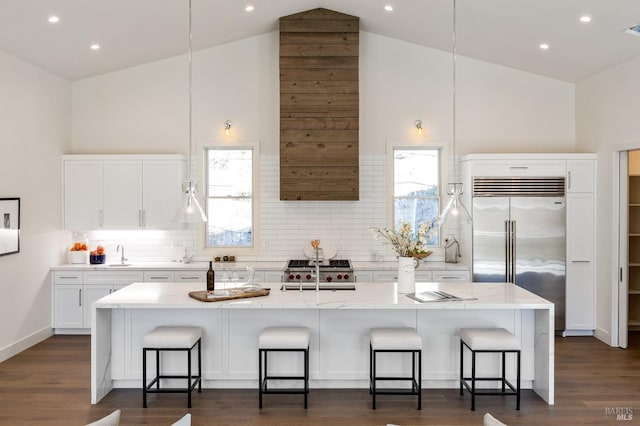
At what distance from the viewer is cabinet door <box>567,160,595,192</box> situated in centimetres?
712

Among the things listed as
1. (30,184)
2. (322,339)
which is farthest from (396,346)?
(30,184)

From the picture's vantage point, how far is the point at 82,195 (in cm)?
737

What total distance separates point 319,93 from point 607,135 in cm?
354

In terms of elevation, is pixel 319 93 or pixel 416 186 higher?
pixel 319 93

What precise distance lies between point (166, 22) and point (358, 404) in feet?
15.0

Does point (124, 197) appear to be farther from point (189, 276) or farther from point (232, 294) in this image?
point (232, 294)

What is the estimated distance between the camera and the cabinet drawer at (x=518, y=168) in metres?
7.16

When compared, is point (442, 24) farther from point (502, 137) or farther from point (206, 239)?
point (206, 239)

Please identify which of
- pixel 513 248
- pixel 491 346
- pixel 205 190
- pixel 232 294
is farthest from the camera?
pixel 205 190

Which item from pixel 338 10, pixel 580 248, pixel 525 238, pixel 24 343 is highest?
pixel 338 10

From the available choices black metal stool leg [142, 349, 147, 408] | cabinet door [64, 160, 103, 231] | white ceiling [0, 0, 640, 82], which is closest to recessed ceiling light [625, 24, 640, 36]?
white ceiling [0, 0, 640, 82]

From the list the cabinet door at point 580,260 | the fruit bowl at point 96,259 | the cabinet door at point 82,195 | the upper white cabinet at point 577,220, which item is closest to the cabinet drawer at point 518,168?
the upper white cabinet at point 577,220

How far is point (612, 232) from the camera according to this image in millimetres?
6699

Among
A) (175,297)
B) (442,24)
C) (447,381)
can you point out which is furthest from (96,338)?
(442,24)
